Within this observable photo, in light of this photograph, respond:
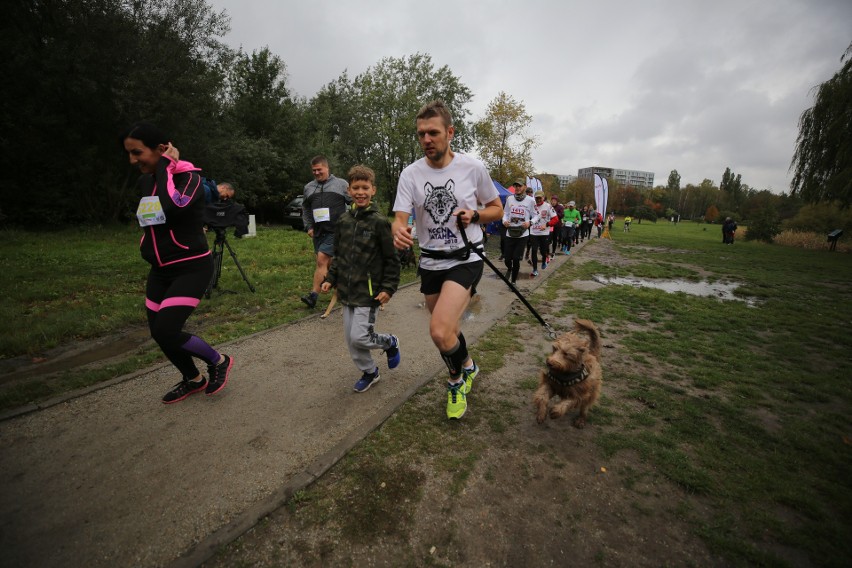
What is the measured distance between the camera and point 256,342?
195 inches

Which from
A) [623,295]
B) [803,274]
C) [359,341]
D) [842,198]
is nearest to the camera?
[359,341]

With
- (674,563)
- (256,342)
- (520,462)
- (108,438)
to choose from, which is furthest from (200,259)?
(674,563)

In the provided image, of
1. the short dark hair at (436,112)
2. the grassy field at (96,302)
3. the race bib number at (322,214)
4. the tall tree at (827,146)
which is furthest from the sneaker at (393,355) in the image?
the tall tree at (827,146)

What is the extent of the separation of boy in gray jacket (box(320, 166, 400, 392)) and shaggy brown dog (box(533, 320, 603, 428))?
1.60 metres

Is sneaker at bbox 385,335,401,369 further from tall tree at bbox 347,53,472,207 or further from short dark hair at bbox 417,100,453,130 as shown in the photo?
tall tree at bbox 347,53,472,207

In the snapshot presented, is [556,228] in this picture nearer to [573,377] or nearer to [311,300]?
[311,300]

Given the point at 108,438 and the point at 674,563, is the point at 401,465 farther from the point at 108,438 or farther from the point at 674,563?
the point at 108,438

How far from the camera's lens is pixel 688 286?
10.2 meters

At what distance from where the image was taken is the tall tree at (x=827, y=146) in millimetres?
19562

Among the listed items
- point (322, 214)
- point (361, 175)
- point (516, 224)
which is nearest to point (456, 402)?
point (361, 175)

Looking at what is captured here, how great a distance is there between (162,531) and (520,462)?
7.73 ft

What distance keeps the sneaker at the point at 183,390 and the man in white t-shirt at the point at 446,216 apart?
2.45 meters

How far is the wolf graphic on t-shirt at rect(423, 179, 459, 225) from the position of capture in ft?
10.4

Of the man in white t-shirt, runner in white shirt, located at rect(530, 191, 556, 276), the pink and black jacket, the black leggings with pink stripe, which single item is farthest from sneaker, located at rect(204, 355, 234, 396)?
runner in white shirt, located at rect(530, 191, 556, 276)
